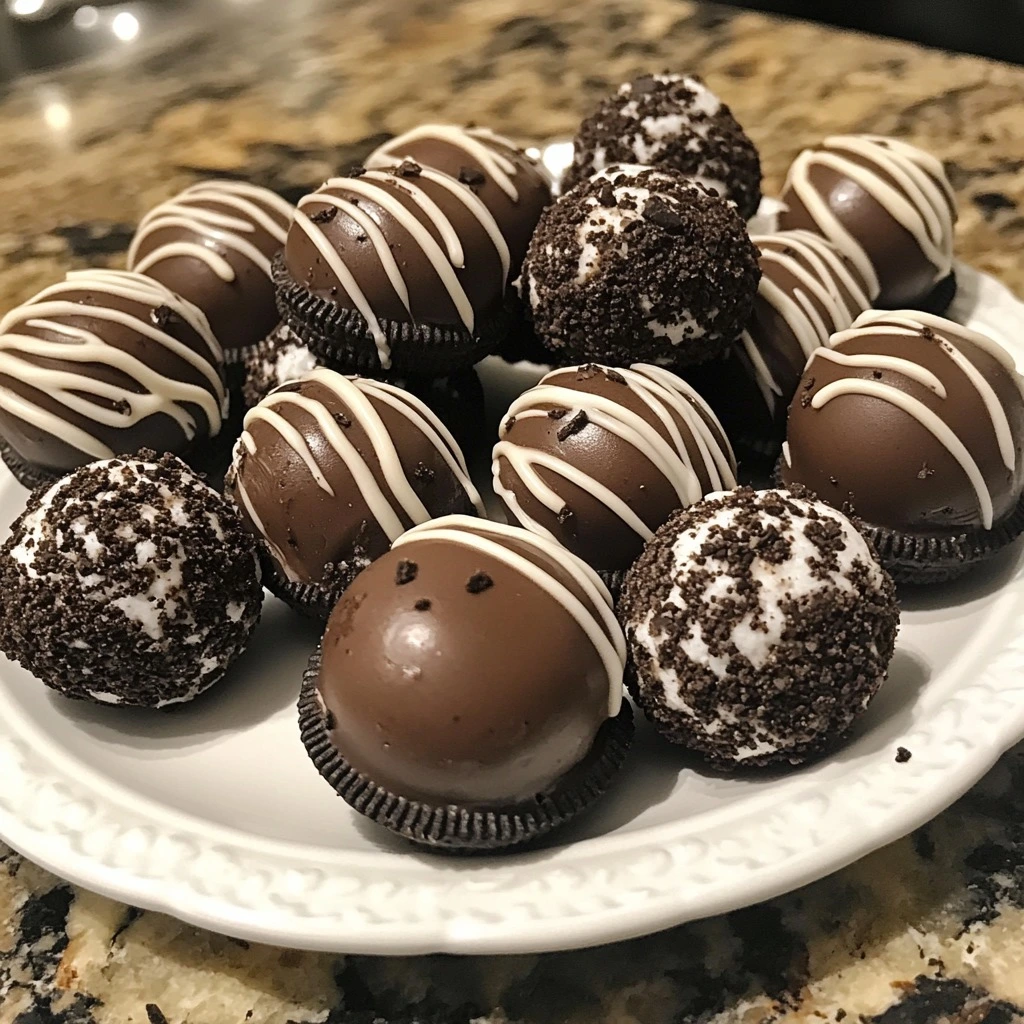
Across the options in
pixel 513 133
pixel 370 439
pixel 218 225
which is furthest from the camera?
pixel 513 133

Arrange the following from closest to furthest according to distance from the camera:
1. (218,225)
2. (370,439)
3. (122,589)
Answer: (122,589), (370,439), (218,225)

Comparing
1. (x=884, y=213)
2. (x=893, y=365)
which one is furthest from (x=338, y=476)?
(x=884, y=213)

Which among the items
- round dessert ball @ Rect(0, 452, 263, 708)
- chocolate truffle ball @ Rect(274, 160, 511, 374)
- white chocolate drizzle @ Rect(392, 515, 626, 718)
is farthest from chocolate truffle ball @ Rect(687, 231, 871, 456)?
round dessert ball @ Rect(0, 452, 263, 708)

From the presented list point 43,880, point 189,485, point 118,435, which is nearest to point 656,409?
point 189,485

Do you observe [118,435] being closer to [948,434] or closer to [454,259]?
[454,259]

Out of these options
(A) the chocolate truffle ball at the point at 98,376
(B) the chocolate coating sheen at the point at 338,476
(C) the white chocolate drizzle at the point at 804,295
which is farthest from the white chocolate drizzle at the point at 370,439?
(C) the white chocolate drizzle at the point at 804,295

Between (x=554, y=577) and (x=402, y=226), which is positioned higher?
(x=402, y=226)

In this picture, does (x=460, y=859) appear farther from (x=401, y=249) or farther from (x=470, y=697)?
(x=401, y=249)
